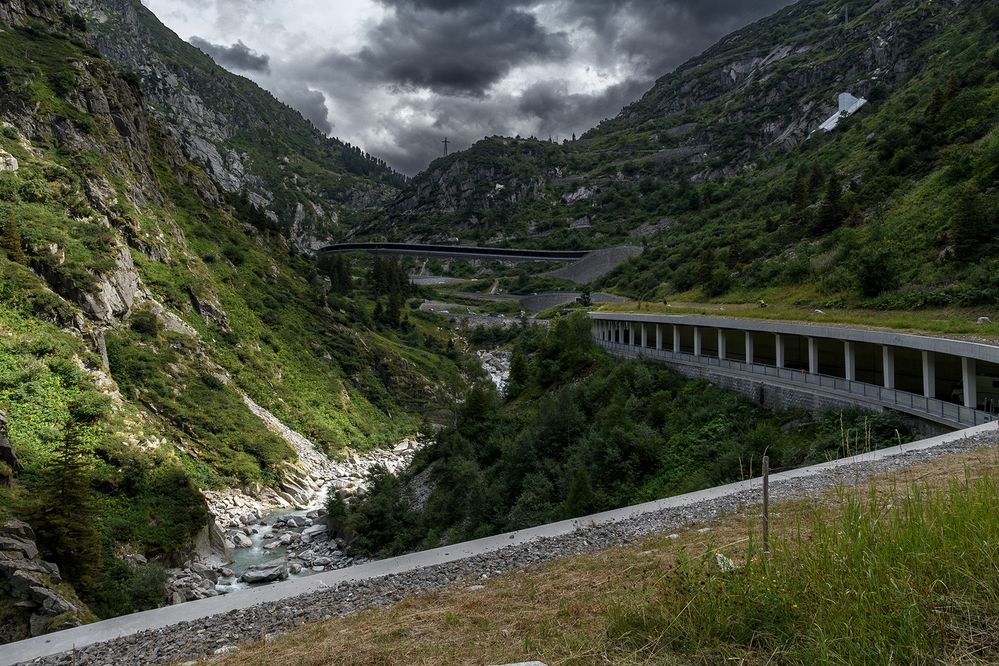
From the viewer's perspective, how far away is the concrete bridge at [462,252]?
10809cm

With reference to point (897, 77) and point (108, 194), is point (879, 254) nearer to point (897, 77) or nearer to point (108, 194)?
point (108, 194)

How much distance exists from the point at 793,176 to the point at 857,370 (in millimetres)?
51923

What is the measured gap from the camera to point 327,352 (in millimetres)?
43188

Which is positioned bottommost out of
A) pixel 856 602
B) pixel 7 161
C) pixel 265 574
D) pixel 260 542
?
pixel 260 542

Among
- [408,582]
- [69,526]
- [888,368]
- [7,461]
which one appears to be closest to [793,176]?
[888,368]

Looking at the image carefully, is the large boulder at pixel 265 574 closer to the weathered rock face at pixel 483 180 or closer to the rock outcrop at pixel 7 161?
the rock outcrop at pixel 7 161

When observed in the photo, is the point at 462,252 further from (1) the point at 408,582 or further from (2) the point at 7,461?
(1) the point at 408,582

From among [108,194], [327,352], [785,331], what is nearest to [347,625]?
[785,331]

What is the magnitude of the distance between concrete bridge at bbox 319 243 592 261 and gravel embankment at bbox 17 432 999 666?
97625 mm

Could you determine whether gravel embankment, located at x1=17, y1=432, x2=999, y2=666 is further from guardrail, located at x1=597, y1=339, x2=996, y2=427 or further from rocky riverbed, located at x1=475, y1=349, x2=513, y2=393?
rocky riverbed, located at x1=475, y1=349, x2=513, y2=393

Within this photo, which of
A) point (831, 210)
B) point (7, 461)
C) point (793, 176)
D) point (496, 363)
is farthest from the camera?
point (496, 363)

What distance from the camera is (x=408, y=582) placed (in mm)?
6441

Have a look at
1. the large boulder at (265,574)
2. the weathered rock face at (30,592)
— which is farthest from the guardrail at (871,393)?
the weathered rock face at (30,592)

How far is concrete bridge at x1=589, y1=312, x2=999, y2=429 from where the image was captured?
11664 mm
